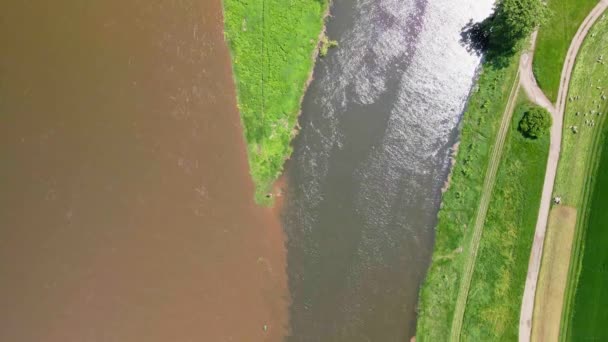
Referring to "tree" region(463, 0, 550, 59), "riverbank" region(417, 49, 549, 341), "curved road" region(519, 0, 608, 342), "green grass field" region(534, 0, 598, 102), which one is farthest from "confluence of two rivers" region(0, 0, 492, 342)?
"green grass field" region(534, 0, 598, 102)

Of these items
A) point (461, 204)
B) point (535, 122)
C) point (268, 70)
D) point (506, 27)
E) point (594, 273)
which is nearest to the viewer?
point (506, 27)

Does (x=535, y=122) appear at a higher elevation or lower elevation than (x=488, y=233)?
higher

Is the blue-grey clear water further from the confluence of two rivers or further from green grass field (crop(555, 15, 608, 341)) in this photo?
green grass field (crop(555, 15, 608, 341))

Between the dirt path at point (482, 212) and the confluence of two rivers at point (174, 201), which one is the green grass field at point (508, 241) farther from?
the confluence of two rivers at point (174, 201)

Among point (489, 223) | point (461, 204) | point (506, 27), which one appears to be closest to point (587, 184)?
point (489, 223)

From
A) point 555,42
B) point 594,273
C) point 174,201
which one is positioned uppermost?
point 555,42

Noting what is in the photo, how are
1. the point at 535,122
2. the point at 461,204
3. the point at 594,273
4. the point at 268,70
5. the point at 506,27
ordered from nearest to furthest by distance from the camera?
the point at 506,27 < the point at 535,122 < the point at 268,70 < the point at 461,204 < the point at 594,273

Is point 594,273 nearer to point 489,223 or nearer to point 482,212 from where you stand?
point 489,223

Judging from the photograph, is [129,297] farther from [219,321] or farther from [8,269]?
[8,269]
